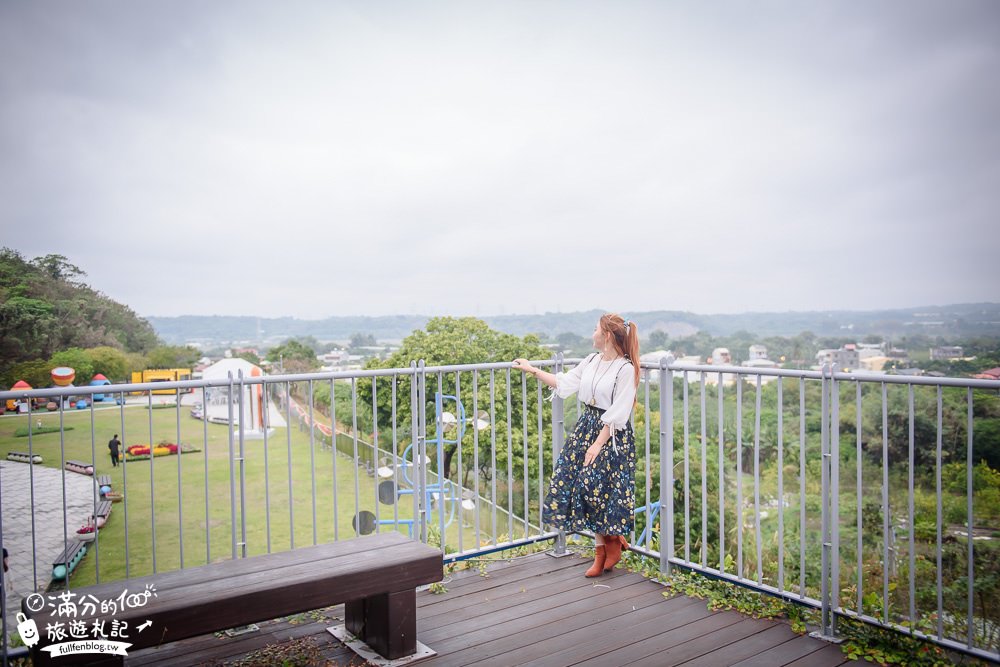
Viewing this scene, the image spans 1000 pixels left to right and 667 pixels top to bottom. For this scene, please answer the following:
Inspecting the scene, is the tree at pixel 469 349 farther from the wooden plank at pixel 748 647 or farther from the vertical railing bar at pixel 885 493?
the vertical railing bar at pixel 885 493

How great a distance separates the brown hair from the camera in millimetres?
3652

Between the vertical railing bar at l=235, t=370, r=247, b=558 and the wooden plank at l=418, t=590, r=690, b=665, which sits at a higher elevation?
the vertical railing bar at l=235, t=370, r=247, b=558

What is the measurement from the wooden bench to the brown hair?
153 centimetres

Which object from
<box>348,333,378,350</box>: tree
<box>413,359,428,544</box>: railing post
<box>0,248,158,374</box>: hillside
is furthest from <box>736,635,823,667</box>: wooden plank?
<box>348,333,378,350</box>: tree

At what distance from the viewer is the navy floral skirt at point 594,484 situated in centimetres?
369

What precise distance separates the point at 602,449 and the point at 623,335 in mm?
667

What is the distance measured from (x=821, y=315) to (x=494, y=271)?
104ft

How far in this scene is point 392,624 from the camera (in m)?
2.86

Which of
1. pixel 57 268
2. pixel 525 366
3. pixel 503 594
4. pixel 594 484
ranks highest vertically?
pixel 57 268

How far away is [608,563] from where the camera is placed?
387 centimetres

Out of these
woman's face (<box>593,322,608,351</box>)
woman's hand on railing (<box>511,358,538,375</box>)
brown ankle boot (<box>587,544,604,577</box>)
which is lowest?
brown ankle boot (<box>587,544,604,577</box>)

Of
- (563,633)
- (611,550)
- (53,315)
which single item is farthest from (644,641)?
(53,315)

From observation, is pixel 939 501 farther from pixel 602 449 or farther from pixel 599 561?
pixel 599 561

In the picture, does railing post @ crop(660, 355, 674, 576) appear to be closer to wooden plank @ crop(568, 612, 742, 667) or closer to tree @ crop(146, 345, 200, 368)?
wooden plank @ crop(568, 612, 742, 667)
